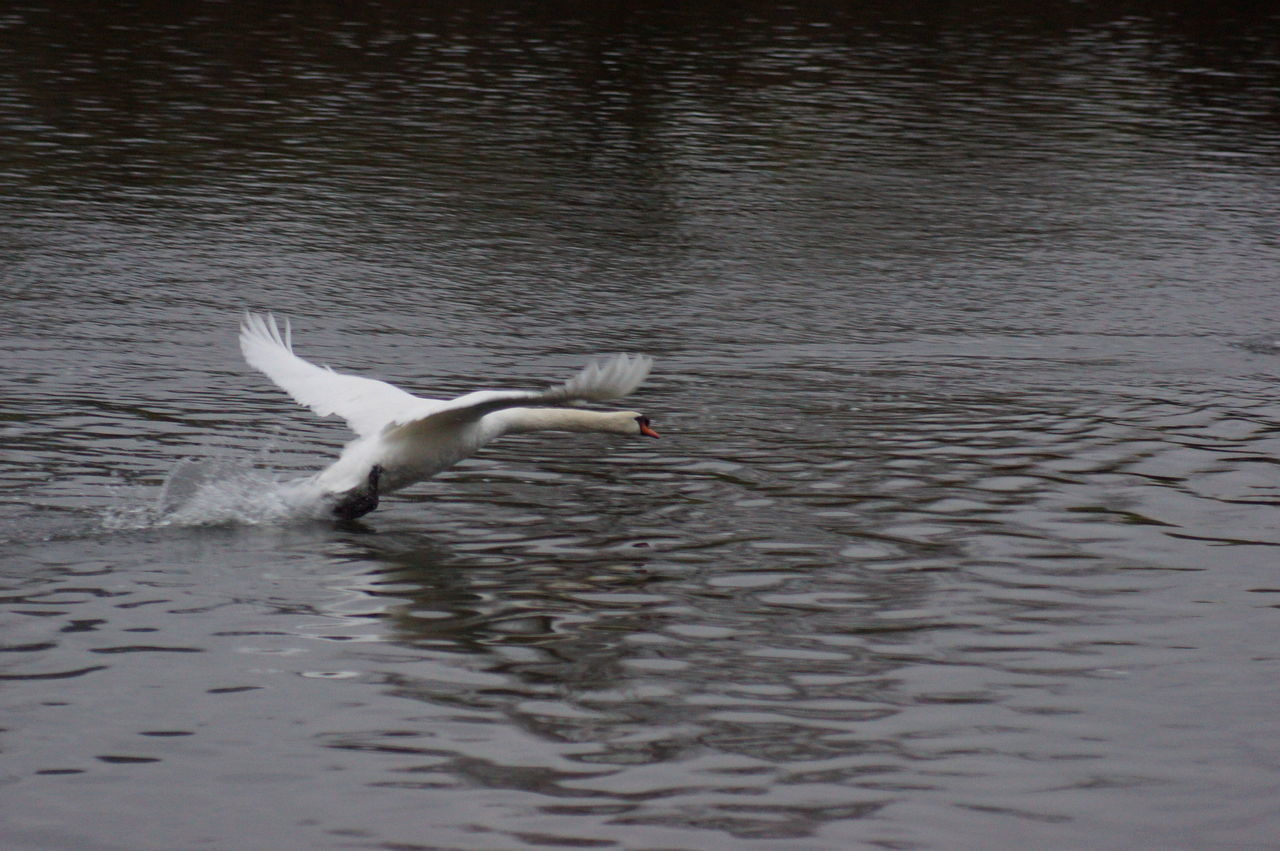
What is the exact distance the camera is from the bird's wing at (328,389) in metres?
10.1

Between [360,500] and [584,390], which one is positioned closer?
[584,390]

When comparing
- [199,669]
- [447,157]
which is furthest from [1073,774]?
[447,157]

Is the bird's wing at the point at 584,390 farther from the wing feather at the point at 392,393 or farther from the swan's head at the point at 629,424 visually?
the swan's head at the point at 629,424

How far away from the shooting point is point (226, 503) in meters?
9.54

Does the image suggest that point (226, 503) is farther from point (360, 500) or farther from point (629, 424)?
point (629, 424)

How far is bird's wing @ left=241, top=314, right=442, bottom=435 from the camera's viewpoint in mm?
10070

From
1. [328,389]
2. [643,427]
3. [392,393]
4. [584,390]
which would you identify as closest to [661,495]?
[643,427]

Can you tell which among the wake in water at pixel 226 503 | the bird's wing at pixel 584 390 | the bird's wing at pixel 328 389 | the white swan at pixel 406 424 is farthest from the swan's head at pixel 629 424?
the wake in water at pixel 226 503

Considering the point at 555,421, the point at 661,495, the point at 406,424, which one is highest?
the point at 406,424

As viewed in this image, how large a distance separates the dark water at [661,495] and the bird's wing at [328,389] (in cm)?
44

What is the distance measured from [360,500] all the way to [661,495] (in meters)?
1.63

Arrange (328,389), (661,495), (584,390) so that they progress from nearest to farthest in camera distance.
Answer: (584,390), (661,495), (328,389)

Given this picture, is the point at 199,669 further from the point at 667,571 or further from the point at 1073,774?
the point at 1073,774

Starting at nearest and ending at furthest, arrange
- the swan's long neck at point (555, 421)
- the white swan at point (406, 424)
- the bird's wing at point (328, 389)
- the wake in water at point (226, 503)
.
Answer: the white swan at point (406, 424) → the wake in water at point (226, 503) → the swan's long neck at point (555, 421) → the bird's wing at point (328, 389)
